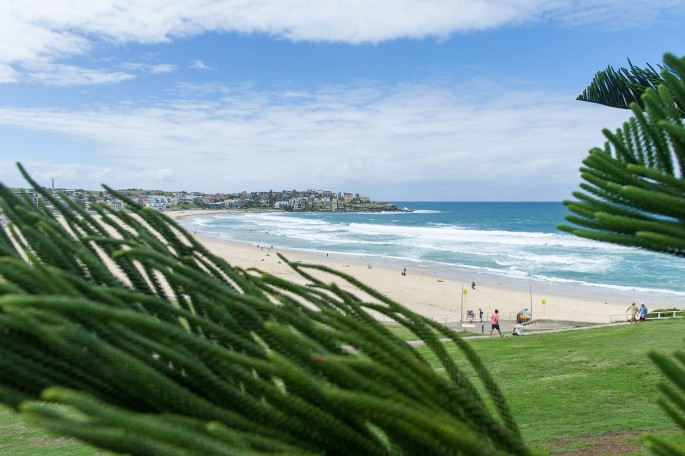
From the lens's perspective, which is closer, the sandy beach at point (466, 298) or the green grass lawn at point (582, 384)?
the green grass lawn at point (582, 384)

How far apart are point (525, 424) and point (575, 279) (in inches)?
1154

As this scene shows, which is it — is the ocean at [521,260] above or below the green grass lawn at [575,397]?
below

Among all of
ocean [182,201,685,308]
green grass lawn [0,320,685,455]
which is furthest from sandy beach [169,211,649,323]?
green grass lawn [0,320,685,455]

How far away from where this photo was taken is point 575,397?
8711 mm

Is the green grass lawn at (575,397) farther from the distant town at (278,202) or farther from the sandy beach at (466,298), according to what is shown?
the distant town at (278,202)

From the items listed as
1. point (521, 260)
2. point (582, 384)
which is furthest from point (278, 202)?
point (582, 384)

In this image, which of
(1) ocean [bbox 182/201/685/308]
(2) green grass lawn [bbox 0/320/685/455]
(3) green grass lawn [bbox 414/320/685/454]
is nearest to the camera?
(2) green grass lawn [bbox 0/320/685/455]

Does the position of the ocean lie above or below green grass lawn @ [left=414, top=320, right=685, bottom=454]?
below

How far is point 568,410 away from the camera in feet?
26.7

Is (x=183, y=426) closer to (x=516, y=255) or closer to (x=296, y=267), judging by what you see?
(x=296, y=267)

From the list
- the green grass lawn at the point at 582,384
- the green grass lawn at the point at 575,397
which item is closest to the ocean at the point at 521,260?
the green grass lawn at the point at 582,384

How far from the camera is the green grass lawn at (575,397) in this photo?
6883 mm

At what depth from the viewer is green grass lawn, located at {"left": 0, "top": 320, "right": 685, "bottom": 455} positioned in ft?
22.6

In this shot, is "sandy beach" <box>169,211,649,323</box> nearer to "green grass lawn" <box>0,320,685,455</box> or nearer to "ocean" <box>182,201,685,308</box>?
"ocean" <box>182,201,685,308</box>
